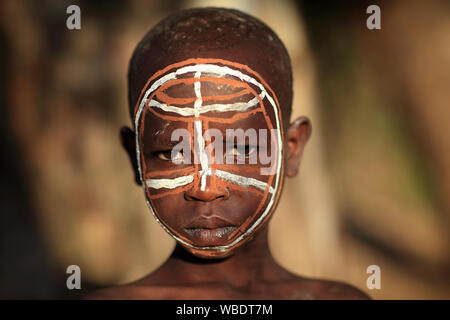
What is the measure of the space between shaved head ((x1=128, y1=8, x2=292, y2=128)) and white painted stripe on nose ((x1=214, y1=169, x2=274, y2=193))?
0.91 ft

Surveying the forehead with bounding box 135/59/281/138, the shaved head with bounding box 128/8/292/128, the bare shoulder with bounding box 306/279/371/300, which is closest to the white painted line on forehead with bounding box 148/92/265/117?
the forehead with bounding box 135/59/281/138

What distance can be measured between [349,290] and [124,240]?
5.19 feet

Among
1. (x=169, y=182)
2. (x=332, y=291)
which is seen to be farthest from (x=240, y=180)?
(x=332, y=291)

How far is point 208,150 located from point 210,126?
7 cm

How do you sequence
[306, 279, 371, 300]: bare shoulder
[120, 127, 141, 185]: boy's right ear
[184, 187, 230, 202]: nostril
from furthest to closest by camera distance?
[306, 279, 371, 300]: bare shoulder < [120, 127, 141, 185]: boy's right ear < [184, 187, 230, 202]: nostril

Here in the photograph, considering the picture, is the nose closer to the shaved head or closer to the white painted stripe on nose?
the white painted stripe on nose

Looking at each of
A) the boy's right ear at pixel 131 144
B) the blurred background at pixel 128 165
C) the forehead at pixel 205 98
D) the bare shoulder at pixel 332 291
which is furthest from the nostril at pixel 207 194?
the blurred background at pixel 128 165

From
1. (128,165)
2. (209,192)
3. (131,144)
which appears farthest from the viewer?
(128,165)

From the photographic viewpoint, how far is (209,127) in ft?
5.93

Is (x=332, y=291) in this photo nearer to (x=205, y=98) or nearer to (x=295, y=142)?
(x=295, y=142)

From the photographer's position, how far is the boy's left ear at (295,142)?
2156 millimetres

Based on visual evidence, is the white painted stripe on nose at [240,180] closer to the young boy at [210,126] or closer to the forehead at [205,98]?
the young boy at [210,126]

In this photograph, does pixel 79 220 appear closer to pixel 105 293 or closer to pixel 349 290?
pixel 105 293

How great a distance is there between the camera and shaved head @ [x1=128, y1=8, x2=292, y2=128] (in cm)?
189
